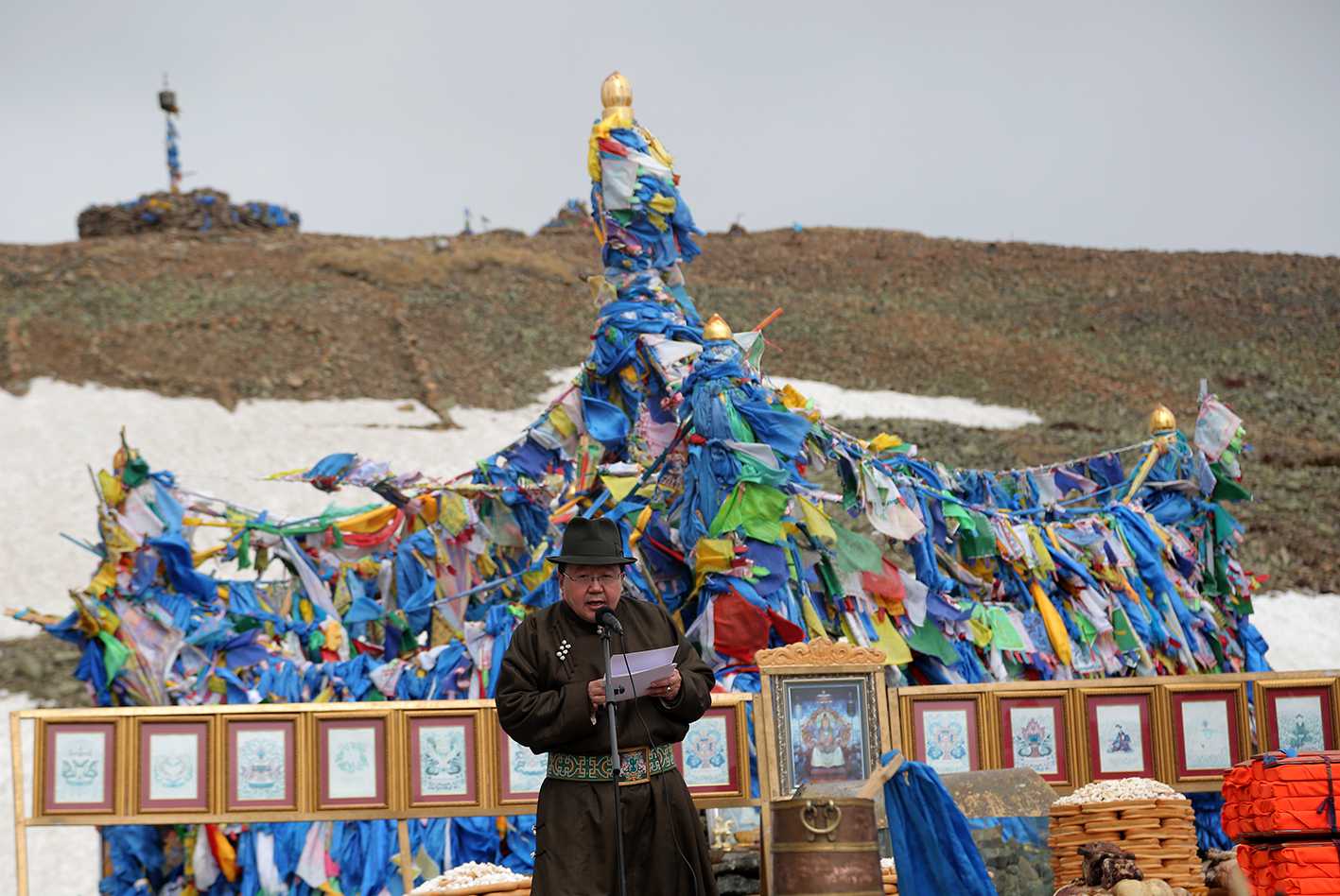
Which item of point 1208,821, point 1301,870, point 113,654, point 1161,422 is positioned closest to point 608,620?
point 1301,870

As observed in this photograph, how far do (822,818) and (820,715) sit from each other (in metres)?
1.49

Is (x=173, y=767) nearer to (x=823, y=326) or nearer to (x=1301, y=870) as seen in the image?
(x=1301, y=870)

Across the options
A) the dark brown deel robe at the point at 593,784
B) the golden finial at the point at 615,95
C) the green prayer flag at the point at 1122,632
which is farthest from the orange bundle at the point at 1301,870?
the golden finial at the point at 615,95

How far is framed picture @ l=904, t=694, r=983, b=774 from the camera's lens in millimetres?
8539

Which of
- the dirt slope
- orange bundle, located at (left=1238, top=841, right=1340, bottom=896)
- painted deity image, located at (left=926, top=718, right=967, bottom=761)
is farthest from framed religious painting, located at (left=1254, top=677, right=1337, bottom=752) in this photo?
the dirt slope

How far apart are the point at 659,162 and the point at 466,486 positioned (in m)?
2.69

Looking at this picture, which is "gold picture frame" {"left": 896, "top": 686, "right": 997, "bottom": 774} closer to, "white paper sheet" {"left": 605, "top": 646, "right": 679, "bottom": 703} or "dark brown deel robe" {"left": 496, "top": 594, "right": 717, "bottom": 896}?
"dark brown deel robe" {"left": 496, "top": 594, "right": 717, "bottom": 896}

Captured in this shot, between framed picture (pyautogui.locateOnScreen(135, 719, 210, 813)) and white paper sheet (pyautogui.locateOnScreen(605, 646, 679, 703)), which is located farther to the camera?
framed picture (pyautogui.locateOnScreen(135, 719, 210, 813))

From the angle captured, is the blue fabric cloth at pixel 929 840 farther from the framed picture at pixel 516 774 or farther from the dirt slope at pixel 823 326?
the dirt slope at pixel 823 326

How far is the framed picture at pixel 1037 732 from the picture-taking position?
8.62 meters

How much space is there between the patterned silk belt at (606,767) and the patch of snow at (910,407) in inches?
1087

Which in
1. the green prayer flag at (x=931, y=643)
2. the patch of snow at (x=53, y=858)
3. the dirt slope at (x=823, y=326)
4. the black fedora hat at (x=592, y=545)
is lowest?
the patch of snow at (x=53, y=858)

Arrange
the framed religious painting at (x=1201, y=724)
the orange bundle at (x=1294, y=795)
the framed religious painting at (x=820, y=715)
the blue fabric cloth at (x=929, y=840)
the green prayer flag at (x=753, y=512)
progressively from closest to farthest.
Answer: the orange bundle at (x=1294, y=795) < the blue fabric cloth at (x=929, y=840) < the framed religious painting at (x=820, y=715) < the framed religious painting at (x=1201, y=724) < the green prayer flag at (x=753, y=512)

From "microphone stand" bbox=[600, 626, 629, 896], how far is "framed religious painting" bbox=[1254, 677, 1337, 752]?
4.32 meters
